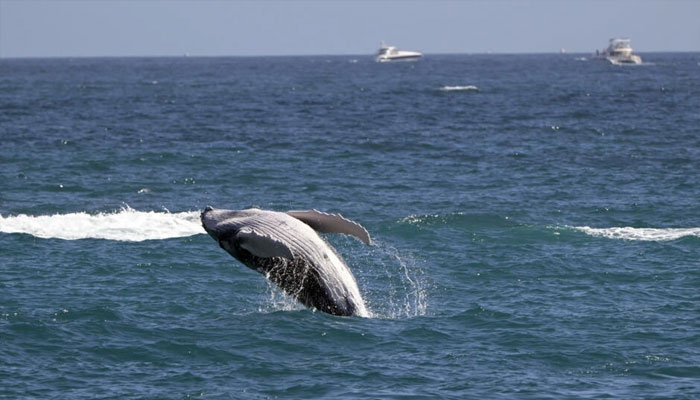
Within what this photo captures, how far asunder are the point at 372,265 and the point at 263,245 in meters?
12.5

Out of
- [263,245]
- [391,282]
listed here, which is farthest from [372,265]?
[263,245]

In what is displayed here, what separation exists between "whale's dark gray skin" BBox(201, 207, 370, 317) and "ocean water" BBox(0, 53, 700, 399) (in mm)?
1348

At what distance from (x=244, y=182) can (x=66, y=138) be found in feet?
71.0

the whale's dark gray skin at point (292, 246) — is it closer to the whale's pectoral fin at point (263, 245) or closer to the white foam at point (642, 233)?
the whale's pectoral fin at point (263, 245)

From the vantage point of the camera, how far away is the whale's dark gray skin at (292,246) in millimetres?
20409

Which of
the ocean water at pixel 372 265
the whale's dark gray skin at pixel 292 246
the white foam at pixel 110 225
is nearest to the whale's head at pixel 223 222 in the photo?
the whale's dark gray skin at pixel 292 246

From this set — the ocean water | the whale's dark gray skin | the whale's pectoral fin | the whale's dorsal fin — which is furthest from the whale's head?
the ocean water

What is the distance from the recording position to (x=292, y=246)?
68.8ft

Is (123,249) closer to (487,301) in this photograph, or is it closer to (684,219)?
(487,301)

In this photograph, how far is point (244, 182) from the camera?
49094 millimetres

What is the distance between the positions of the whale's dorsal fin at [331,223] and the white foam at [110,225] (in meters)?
15.3

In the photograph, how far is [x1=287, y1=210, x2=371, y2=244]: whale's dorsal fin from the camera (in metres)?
20.7

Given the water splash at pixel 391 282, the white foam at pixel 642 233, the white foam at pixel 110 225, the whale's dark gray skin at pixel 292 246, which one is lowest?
the water splash at pixel 391 282

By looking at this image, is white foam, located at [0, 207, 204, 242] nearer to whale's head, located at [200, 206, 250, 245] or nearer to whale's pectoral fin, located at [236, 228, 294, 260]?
whale's head, located at [200, 206, 250, 245]
